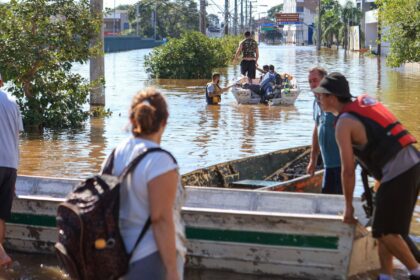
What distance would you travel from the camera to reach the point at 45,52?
15766 millimetres

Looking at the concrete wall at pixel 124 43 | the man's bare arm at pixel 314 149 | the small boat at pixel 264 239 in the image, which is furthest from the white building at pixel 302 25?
the small boat at pixel 264 239

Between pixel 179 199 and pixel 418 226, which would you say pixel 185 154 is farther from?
pixel 179 199

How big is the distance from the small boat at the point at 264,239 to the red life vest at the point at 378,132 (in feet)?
2.45

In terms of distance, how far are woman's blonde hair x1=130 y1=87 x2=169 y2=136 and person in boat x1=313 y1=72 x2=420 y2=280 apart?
6.43 feet

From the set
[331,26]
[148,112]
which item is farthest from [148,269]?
[331,26]

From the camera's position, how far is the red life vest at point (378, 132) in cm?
553

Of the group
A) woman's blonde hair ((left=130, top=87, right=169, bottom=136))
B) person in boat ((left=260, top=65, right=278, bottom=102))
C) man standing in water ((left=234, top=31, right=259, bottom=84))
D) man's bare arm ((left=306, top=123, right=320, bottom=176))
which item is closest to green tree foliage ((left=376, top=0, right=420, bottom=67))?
person in boat ((left=260, top=65, right=278, bottom=102))

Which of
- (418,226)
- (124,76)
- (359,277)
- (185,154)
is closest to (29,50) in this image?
(185,154)

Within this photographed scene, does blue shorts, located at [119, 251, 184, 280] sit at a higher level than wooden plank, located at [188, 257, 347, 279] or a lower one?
higher

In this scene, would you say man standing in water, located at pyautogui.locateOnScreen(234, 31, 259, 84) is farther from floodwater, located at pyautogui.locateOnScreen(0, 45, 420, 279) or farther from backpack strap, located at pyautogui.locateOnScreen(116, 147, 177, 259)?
backpack strap, located at pyautogui.locateOnScreen(116, 147, 177, 259)

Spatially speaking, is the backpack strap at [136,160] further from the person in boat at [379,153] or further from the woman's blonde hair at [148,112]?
the person in boat at [379,153]

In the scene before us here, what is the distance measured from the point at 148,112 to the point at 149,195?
0.41 m

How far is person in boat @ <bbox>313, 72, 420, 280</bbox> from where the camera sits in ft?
18.1

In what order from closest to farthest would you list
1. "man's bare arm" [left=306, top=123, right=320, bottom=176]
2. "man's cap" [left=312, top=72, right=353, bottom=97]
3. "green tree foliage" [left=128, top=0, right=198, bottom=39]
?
1. "man's cap" [left=312, top=72, right=353, bottom=97]
2. "man's bare arm" [left=306, top=123, right=320, bottom=176]
3. "green tree foliage" [left=128, top=0, right=198, bottom=39]
